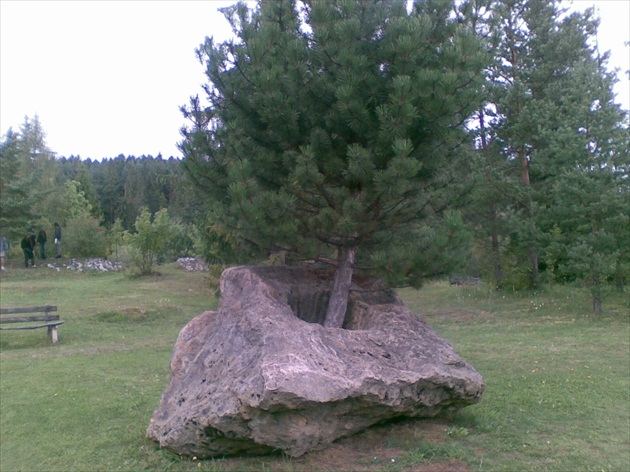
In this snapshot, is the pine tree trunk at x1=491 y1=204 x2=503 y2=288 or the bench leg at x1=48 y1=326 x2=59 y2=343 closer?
the bench leg at x1=48 y1=326 x2=59 y2=343

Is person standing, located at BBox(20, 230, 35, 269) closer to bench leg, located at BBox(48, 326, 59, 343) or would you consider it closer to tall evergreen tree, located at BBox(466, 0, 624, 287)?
bench leg, located at BBox(48, 326, 59, 343)

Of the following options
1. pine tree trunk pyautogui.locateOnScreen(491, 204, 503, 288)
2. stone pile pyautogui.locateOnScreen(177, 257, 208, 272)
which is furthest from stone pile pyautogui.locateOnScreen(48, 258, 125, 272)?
pine tree trunk pyautogui.locateOnScreen(491, 204, 503, 288)

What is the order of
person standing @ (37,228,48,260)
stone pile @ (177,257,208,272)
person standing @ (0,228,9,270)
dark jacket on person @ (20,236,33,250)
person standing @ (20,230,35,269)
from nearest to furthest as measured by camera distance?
person standing @ (0,228,9,270)
dark jacket on person @ (20,236,33,250)
person standing @ (20,230,35,269)
person standing @ (37,228,48,260)
stone pile @ (177,257,208,272)

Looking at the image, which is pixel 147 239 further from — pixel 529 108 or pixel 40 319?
pixel 529 108

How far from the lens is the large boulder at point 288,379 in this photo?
468 centimetres

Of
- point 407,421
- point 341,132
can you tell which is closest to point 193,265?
point 341,132

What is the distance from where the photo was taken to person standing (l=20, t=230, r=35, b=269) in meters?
26.7

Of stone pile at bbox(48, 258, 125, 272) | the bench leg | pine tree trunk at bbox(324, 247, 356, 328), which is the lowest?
the bench leg

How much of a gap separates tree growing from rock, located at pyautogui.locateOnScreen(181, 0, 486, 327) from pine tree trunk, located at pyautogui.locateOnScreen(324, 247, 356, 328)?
1 centimetres

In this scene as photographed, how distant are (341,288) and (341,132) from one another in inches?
64.5

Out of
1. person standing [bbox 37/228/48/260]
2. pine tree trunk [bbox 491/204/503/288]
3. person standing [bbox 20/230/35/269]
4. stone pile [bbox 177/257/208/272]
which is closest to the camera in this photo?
pine tree trunk [bbox 491/204/503/288]

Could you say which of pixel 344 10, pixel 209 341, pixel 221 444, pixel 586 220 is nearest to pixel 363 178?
pixel 344 10

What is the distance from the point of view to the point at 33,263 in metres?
27.3

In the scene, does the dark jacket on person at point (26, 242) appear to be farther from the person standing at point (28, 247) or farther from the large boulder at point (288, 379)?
the large boulder at point (288, 379)
